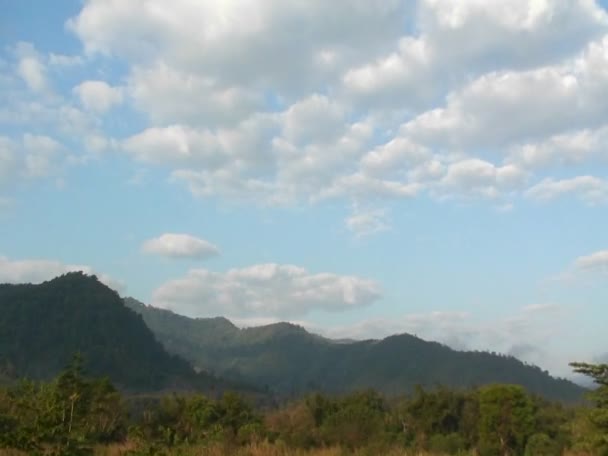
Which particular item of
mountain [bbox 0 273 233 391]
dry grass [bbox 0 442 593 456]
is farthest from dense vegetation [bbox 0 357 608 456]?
mountain [bbox 0 273 233 391]

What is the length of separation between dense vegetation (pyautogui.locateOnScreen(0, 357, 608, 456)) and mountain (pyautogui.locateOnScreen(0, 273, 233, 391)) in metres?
85.0

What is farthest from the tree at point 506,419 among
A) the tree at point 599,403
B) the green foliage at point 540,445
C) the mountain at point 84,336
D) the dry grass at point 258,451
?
the mountain at point 84,336

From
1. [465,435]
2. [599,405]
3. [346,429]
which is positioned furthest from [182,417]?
[599,405]

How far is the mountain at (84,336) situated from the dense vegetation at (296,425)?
85.0 metres

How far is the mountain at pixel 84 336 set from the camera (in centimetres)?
13588

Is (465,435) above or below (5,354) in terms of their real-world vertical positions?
below

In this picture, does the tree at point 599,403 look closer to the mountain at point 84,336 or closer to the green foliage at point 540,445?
Answer: the green foliage at point 540,445

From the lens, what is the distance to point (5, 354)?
438 feet

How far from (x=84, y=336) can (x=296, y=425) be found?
112 metres

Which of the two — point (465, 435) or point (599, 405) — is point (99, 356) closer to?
point (465, 435)

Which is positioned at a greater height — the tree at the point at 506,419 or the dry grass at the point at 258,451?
the dry grass at the point at 258,451

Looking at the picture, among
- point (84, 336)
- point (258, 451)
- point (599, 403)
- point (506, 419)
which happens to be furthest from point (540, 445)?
point (84, 336)

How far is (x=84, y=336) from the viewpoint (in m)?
146

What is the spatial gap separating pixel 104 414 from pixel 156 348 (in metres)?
139
